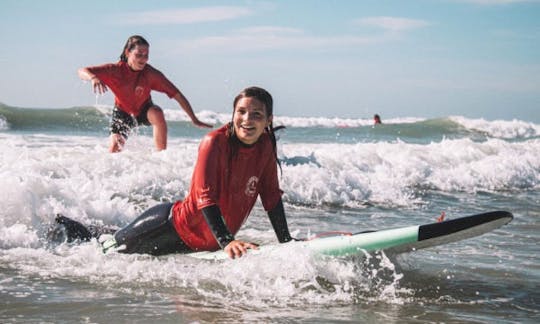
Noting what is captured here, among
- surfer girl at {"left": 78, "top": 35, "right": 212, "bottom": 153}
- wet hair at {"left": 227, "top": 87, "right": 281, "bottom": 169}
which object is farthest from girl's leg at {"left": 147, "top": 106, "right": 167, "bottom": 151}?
wet hair at {"left": 227, "top": 87, "right": 281, "bottom": 169}

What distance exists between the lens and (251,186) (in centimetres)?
441

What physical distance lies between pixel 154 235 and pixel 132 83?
3.58 metres

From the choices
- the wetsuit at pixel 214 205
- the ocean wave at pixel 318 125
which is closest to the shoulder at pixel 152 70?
the wetsuit at pixel 214 205

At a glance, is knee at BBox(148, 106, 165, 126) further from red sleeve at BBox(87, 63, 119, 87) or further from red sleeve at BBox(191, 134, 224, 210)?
red sleeve at BBox(191, 134, 224, 210)

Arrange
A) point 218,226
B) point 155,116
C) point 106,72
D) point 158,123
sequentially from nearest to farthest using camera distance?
point 218,226 < point 106,72 < point 155,116 < point 158,123

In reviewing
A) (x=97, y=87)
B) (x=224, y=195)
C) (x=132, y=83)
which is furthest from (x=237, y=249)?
(x=132, y=83)

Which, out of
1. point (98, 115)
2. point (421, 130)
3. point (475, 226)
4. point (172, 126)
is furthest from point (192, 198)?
point (421, 130)

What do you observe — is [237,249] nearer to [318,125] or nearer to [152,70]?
[152,70]

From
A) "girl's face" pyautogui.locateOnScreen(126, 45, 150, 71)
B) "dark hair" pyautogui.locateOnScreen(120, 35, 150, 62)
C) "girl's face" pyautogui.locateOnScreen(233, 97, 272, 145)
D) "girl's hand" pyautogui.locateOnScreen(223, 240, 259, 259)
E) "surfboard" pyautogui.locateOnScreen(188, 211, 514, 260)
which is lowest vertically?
"girl's hand" pyautogui.locateOnScreen(223, 240, 259, 259)

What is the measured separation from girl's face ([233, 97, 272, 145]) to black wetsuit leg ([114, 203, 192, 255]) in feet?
2.67

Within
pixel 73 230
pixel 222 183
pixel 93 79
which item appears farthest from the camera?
pixel 93 79

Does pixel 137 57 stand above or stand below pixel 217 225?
above

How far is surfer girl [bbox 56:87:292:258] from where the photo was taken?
411 centimetres

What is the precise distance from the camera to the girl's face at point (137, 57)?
7500mm
